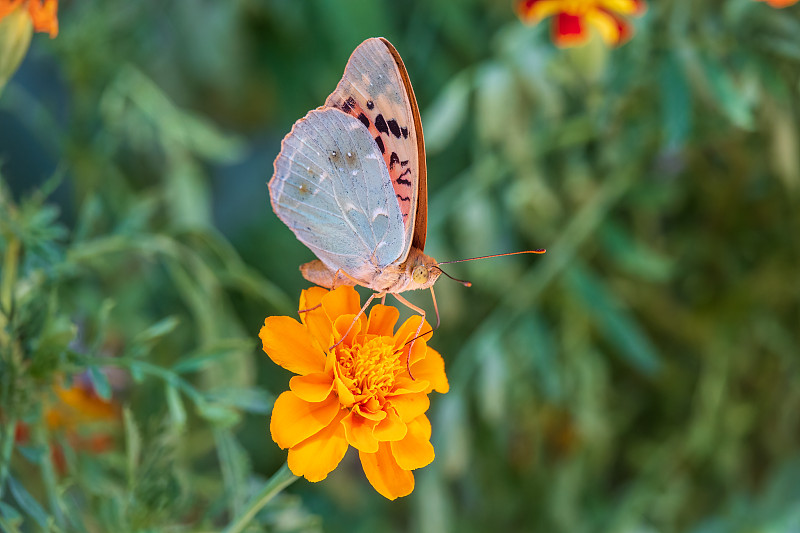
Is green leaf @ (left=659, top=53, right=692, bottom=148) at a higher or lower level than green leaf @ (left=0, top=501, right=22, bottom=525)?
higher

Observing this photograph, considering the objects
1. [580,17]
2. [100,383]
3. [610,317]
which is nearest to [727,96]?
[580,17]

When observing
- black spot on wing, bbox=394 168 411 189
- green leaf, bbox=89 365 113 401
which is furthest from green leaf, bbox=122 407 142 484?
black spot on wing, bbox=394 168 411 189

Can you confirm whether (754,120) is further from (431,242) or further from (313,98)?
(313,98)

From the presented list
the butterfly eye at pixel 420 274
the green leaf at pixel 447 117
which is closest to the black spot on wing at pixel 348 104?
the butterfly eye at pixel 420 274

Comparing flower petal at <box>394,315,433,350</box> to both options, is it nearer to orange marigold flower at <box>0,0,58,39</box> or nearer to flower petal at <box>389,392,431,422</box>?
flower petal at <box>389,392,431,422</box>

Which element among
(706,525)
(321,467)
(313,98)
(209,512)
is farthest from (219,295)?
(706,525)

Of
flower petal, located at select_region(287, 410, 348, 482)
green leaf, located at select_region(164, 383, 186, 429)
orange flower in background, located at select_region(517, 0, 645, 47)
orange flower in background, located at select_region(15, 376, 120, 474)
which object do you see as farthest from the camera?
orange flower in background, located at select_region(517, 0, 645, 47)

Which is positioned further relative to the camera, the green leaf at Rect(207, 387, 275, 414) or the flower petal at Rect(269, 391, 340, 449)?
the green leaf at Rect(207, 387, 275, 414)
